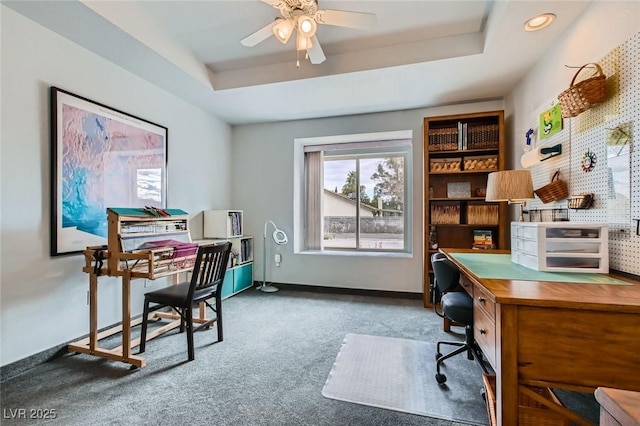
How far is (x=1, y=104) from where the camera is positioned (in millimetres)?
1832

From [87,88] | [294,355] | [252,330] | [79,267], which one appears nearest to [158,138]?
[87,88]

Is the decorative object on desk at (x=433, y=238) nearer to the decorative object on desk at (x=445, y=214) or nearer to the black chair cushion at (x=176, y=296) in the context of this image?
the decorative object on desk at (x=445, y=214)

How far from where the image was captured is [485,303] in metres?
1.39

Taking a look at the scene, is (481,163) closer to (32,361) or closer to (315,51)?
(315,51)

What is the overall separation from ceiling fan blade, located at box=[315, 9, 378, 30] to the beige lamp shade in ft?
4.75

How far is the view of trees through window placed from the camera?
412 cm

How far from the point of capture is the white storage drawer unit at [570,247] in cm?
150

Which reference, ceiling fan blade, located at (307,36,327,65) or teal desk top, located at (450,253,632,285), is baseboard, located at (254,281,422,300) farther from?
ceiling fan blade, located at (307,36,327,65)

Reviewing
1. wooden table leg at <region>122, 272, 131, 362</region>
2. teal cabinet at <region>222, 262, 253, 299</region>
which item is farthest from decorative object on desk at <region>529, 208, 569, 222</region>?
teal cabinet at <region>222, 262, 253, 299</region>

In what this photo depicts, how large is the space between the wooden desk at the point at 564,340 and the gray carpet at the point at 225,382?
2.06 ft

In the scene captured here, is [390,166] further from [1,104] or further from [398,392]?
[1,104]

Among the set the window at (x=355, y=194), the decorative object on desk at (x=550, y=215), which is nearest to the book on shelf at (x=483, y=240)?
the decorative object on desk at (x=550, y=215)

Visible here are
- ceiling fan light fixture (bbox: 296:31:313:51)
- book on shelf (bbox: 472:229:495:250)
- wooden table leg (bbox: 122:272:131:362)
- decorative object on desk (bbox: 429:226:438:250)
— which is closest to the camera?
ceiling fan light fixture (bbox: 296:31:313:51)

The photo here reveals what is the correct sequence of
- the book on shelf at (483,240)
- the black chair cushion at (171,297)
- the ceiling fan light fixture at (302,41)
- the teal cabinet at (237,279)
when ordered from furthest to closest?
the teal cabinet at (237,279), the book on shelf at (483,240), the black chair cushion at (171,297), the ceiling fan light fixture at (302,41)
